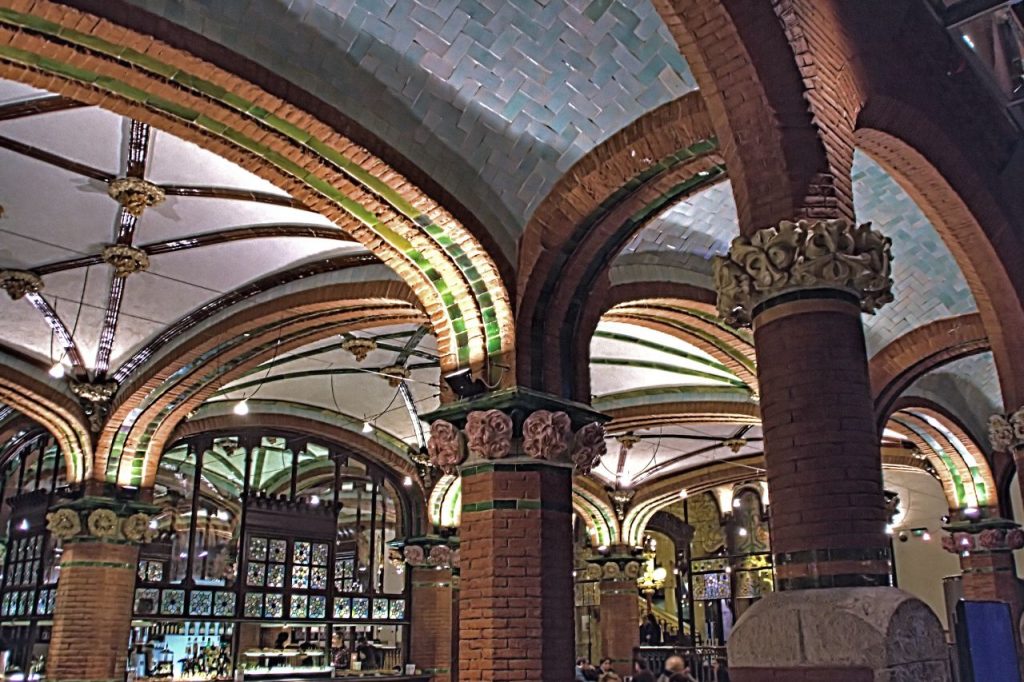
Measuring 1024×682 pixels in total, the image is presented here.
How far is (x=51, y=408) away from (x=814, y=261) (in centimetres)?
1168

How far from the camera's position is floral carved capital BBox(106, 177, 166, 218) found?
8047 mm

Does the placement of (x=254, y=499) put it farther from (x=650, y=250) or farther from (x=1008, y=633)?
(x=1008, y=633)

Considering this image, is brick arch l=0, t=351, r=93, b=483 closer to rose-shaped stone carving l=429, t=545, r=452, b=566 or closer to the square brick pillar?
rose-shaped stone carving l=429, t=545, r=452, b=566

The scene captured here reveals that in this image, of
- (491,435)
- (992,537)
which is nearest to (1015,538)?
(992,537)

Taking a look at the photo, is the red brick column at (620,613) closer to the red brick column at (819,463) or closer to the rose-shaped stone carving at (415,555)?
the rose-shaped stone carving at (415,555)

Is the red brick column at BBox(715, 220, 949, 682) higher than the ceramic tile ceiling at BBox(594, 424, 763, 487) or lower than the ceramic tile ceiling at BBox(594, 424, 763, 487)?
lower

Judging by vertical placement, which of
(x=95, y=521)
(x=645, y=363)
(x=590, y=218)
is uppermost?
(x=645, y=363)

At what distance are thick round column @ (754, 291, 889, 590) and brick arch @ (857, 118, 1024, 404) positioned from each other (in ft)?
6.20

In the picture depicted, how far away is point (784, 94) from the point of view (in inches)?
184

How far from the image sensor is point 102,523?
1276cm

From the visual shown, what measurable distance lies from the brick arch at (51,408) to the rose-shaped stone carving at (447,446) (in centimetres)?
749

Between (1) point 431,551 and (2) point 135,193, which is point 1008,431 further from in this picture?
(1) point 431,551

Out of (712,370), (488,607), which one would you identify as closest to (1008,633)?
(488,607)

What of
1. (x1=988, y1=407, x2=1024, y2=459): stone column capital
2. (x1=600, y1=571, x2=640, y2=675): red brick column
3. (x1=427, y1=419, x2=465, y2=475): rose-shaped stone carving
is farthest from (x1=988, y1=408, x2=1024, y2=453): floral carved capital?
(x1=600, y1=571, x2=640, y2=675): red brick column
